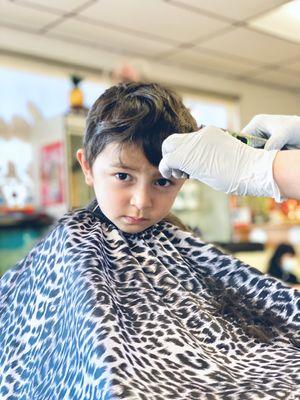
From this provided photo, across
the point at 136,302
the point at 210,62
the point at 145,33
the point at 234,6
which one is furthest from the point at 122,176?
the point at 210,62

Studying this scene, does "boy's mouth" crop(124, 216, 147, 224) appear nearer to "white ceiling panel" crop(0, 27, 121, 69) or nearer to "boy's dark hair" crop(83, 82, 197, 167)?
"boy's dark hair" crop(83, 82, 197, 167)

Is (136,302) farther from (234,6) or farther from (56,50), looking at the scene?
(56,50)

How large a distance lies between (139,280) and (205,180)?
229 mm

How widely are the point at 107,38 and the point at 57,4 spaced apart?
2.48 feet

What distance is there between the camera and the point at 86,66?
13.7 feet

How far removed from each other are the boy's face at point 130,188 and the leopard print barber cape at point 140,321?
0.15 ft

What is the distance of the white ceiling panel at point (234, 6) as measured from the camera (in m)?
3.48

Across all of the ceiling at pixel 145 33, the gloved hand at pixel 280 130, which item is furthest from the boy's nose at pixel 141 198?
the ceiling at pixel 145 33

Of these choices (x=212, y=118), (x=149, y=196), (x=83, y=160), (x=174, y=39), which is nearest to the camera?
(x=149, y=196)

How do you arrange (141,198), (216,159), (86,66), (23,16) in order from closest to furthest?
(216,159)
(141,198)
(23,16)
(86,66)

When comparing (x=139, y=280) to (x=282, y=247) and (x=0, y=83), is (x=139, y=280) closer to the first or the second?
(x=0, y=83)

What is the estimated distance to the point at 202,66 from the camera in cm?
493

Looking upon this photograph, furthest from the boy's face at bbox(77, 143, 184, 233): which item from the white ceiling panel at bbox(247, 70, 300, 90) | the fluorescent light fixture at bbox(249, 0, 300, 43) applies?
the white ceiling panel at bbox(247, 70, 300, 90)

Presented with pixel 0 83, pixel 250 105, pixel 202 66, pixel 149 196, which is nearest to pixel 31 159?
pixel 0 83
